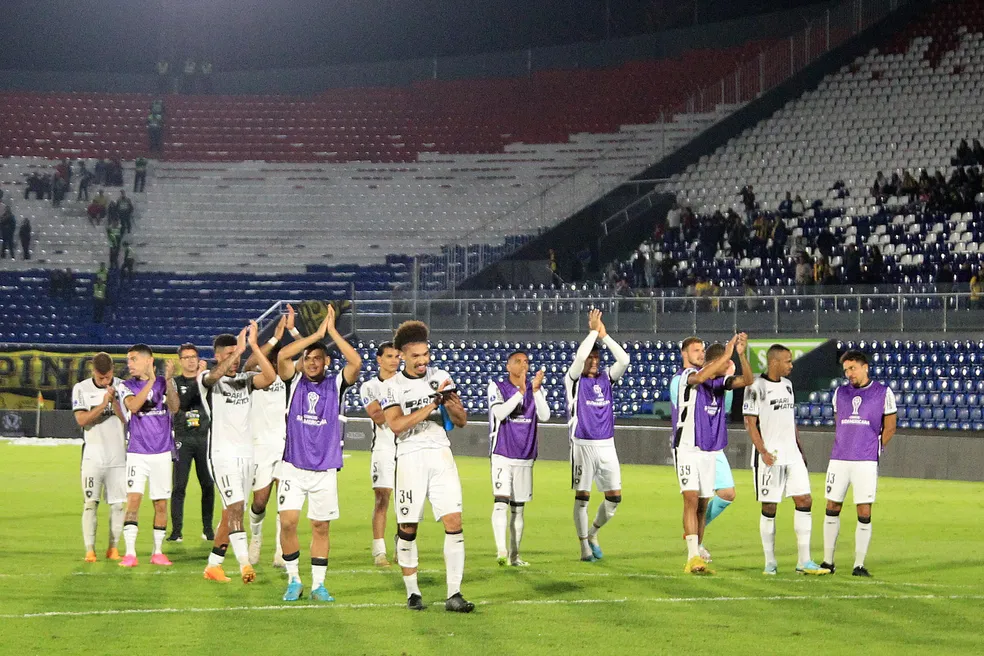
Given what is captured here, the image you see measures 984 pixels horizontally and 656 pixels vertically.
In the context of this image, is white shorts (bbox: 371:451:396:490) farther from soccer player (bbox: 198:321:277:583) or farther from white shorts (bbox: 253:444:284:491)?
soccer player (bbox: 198:321:277:583)

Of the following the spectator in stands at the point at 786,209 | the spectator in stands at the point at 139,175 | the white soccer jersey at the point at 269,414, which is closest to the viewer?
the white soccer jersey at the point at 269,414

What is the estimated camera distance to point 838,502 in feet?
43.2

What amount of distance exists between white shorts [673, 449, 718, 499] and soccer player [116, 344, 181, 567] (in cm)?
514

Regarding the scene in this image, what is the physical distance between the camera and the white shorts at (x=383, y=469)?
13859mm

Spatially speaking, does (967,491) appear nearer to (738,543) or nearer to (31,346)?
(738,543)

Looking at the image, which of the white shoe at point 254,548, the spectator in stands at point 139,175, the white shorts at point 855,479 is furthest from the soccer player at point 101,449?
the spectator in stands at point 139,175

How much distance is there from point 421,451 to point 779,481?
4270 millimetres

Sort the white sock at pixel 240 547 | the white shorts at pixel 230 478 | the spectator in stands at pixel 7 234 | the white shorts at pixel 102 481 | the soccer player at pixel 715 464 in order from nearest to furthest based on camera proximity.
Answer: the white sock at pixel 240 547
the white shorts at pixel 230 478
the soccer player at pixel 715 464
the white shorts at pixel 102 481
the spectator in stands at pixel 7 234

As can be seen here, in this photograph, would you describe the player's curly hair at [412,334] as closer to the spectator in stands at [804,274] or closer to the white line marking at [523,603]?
the white line marking at [523,603]

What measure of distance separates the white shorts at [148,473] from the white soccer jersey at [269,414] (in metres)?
1.27

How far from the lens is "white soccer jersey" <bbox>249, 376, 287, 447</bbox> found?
1331 centimetres

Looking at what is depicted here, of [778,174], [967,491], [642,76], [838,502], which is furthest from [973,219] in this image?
[838,502]

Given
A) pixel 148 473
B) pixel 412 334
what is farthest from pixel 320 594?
pixel 148 473

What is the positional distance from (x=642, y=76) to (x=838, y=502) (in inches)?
1480
